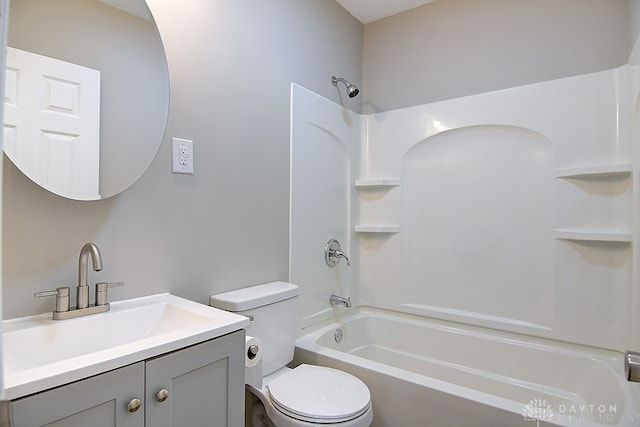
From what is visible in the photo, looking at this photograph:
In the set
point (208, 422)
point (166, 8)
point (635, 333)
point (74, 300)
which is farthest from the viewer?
point (635, 333)

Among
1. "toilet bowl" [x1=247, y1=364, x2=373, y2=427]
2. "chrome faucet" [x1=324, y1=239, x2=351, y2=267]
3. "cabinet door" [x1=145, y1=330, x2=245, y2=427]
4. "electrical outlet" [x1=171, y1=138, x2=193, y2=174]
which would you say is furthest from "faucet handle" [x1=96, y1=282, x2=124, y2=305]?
"chrome faucet" [x1=324, y1=239, x2=351, y2=267]

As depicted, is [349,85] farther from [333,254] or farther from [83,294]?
[83,294]

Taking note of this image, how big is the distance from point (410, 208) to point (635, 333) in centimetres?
132

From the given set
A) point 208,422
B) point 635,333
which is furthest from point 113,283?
point 635,333

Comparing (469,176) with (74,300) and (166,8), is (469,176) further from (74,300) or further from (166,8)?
(74,300)

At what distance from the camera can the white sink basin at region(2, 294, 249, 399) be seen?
733 millimetres

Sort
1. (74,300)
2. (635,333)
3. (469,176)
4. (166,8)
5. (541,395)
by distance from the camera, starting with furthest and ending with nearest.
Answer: (469,176), (541,395), (635,333), (166,8), (74,300)

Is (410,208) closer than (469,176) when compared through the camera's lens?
No

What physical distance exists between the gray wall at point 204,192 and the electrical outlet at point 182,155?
0.03 m

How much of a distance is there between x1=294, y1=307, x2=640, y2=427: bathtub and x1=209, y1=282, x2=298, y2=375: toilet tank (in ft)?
0.71

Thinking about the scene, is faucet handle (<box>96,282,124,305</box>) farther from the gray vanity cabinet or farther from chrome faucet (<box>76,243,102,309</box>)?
the gray vanity cabinet

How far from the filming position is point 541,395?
1.84 metres

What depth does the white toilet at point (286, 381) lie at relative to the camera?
4.25 feet

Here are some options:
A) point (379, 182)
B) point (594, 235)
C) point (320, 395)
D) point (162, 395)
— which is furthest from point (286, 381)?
point (594, 235)
